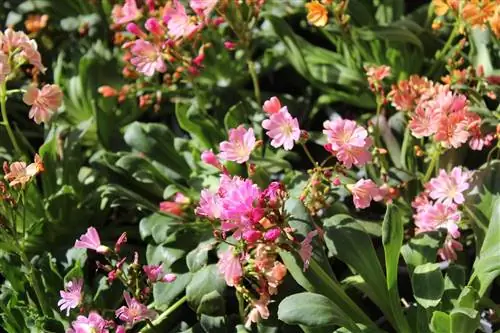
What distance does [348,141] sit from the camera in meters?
1.60

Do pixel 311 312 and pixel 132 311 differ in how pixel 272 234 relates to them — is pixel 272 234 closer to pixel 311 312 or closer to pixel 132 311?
pixel 311 312

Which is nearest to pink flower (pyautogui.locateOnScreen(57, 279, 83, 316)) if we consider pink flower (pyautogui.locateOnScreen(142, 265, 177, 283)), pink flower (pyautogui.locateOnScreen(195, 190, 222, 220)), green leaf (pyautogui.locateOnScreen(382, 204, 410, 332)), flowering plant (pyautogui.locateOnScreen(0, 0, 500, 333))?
flowering plant (pyautogui.locateOnScreen(0, 0, 500, 333))

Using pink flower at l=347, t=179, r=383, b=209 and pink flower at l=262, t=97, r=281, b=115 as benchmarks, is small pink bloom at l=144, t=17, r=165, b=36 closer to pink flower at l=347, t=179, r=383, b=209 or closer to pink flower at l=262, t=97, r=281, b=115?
pink flower at l=262, t=97, r=281, b=115

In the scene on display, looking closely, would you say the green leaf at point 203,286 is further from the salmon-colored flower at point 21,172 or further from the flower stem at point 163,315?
the salmon-colored flower at point 21,172

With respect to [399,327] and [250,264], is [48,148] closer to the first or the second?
[250,264]

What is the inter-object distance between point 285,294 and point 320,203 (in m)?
0.22

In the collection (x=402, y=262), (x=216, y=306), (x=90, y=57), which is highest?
(x=90, y=57)

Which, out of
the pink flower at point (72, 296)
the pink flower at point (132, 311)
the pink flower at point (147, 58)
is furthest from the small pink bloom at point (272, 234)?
the pink flower at point (147, 58)

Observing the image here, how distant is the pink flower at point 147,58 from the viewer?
194 centimetres

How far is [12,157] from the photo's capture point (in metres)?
2.23

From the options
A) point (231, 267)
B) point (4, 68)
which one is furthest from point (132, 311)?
point (4, 68)

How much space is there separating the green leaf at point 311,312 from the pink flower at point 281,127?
1.04ft

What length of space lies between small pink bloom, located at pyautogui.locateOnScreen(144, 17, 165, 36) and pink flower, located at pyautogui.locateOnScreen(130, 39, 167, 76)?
0.03m

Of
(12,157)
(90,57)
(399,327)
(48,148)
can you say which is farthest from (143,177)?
(399,327)
